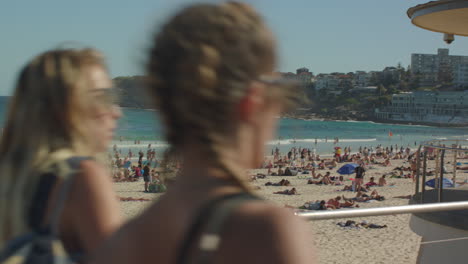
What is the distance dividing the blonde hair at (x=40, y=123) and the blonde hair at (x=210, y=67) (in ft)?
1.51

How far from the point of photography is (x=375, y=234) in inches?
588

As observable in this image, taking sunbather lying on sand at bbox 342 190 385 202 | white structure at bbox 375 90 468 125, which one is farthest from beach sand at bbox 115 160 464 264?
A: white structure at bbox 375 90 468 125

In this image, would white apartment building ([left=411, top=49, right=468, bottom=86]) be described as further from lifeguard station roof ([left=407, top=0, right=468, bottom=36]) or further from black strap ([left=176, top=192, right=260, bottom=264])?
black strap ([left=176, top=192, right=260, bottom=264])

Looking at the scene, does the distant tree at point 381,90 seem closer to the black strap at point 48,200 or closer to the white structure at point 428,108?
the white structure at point 428,108

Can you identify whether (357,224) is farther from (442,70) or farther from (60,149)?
(442,70)

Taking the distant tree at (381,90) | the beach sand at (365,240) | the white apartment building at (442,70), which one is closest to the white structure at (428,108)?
the distant tree at (381,90)

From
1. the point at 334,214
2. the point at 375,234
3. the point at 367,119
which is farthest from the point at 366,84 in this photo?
the point at 334,214

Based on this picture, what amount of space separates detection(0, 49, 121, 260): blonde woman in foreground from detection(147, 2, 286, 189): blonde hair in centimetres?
38

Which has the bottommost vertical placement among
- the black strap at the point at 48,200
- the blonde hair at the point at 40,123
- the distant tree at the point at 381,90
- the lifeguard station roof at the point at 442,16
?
the black strap at the point at 48,200

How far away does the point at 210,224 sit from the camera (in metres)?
0.83

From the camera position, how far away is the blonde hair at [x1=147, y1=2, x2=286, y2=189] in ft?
2.96

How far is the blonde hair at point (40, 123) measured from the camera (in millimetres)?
1243

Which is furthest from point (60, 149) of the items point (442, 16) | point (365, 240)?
point (365, 240)

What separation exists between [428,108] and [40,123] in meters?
144
